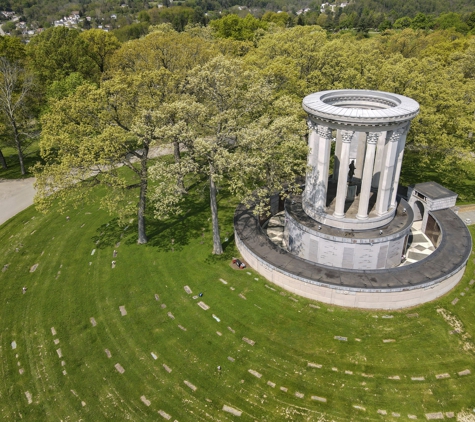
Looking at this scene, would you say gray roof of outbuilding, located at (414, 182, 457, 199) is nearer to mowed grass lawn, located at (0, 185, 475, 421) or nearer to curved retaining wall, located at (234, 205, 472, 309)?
curved retaining wall, located at (234, 205, 472, 309)

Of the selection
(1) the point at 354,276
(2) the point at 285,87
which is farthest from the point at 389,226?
(2) the point at 285,87

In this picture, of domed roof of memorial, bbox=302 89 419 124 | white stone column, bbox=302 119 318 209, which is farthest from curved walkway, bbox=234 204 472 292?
domed roof of memorial, bbox=302 89 419 124

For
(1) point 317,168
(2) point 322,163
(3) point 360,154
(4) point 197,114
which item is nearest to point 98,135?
(4) point 197,114

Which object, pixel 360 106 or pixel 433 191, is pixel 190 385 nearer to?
pixel 360 106

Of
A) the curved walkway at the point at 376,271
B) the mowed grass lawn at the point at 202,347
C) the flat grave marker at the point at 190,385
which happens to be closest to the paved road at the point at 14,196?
the mowed grass lawn at the point at 202,347

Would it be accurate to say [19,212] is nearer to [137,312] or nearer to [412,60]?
[137,312]

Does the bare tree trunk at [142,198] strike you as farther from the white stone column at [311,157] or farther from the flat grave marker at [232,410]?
the flat grave marker at [232,410]
